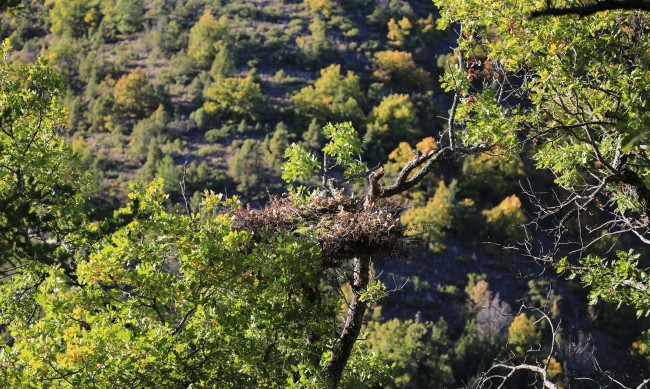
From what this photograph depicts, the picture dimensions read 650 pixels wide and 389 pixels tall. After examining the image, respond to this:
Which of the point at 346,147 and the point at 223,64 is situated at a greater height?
the point at 346,147

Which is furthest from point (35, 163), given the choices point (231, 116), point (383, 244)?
point (231, 116)

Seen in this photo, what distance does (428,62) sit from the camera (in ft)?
218

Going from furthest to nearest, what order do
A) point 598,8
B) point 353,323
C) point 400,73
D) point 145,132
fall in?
point 400,73 → point 145,132 → point 353,323 → point 598,8

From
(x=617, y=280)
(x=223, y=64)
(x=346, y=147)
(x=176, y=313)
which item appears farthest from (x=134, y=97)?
(x=617, y=280)

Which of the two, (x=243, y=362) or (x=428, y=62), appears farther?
(x=428, y=62)

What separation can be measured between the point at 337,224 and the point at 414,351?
3014cm

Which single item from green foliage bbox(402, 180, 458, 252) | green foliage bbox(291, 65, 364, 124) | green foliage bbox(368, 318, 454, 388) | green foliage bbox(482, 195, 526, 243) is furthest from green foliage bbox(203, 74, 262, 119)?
green foliage bbox(368, 318, 454, 388)

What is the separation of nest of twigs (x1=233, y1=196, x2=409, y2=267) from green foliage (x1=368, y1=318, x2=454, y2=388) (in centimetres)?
2701

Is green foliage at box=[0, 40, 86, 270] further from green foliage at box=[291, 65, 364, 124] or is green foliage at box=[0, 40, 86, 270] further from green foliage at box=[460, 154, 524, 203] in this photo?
green foliage at box=[291, 65, 364, 124]

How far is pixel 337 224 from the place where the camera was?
6418 mm

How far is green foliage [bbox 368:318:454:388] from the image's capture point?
34.2 metres

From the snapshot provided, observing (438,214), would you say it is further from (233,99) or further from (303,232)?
(303,232)

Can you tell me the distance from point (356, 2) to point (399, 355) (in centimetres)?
4707

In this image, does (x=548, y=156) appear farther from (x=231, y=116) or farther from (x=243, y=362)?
(x=231, y=116)
